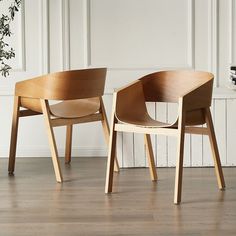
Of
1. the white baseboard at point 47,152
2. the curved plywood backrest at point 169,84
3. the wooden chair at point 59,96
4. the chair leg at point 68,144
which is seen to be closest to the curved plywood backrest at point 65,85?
the wooden chair at point 59,96

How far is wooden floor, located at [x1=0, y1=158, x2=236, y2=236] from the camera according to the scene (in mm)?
3383

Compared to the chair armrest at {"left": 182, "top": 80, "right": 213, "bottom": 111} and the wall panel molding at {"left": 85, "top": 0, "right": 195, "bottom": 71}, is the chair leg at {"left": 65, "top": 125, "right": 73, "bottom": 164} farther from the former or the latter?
the chair armrest at {"left": 182, "top": 80, "right": 213, "bottom": 111}

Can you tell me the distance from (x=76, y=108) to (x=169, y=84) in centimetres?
78

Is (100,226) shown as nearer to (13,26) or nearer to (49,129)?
(49,129)

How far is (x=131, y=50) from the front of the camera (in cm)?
556

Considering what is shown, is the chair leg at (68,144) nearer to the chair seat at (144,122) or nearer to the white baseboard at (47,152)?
the white baseboard at (47,152)

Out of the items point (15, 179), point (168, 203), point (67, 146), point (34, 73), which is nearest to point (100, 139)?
point (67, 146)

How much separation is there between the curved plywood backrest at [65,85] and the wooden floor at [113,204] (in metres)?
0.57

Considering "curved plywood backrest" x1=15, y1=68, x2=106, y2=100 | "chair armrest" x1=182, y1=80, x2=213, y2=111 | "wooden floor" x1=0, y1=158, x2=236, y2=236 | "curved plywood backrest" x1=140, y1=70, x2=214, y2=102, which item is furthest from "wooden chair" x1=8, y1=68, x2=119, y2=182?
"chair armrest" x1=182, y1=80, x2=213, y2=111

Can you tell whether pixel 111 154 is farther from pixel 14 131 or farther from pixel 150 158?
pixel 14 131

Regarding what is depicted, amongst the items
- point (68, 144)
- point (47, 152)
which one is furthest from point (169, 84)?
point (47, 152)

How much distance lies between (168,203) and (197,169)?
3.62 ft

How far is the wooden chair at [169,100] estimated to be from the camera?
13.1 feet

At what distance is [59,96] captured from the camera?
4.60m
